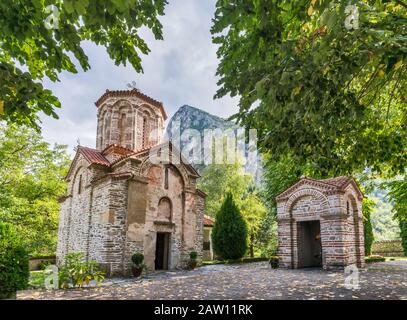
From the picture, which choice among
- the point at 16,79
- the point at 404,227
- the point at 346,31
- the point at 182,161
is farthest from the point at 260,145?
the point at 404,227

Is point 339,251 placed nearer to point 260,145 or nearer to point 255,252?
point 260,145

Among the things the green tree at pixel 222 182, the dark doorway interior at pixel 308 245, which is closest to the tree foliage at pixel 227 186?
the green tree at pixel 222 182

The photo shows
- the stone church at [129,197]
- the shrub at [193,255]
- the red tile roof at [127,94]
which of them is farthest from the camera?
the red tile roof at [127,94]

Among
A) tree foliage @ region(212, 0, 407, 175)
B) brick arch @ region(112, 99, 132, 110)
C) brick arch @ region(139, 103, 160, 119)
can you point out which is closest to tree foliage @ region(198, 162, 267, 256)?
brick arch @ region(139, 103, 160, 119)

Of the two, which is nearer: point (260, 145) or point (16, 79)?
point (16, 79)

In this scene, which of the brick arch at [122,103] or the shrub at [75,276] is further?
the brick arch at [122,103]

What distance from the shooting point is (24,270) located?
7949mm

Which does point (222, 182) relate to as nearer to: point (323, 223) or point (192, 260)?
point (192, 260)

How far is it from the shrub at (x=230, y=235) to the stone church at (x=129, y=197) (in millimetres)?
3768

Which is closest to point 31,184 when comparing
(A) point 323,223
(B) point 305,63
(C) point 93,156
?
(C) point 93,156

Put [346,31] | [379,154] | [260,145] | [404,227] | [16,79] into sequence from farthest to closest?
[404,227] → [379,154] → [260,145] → [16,79] → [346,31]

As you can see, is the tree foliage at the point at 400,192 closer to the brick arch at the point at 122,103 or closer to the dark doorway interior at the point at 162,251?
the dark doorway interior at the point at 162,251

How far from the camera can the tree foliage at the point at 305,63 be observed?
3.30 m

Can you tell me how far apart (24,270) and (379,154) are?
9.58 metres
